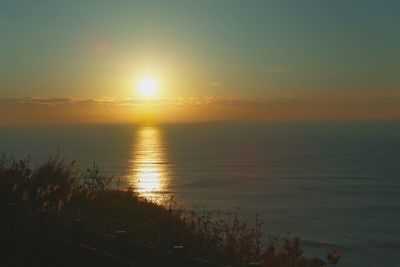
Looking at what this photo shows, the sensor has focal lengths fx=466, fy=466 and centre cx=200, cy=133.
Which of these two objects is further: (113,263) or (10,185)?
(10,185)

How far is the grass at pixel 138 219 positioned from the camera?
834 centimetres

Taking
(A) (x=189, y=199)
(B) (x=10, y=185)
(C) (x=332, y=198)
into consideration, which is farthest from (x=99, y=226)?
(C) (x=332, y=198)

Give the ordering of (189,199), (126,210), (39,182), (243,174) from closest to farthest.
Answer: (126,210), (39,182), (189,199), (243,174)

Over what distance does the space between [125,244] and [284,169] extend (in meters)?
122

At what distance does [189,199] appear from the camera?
69.4 metres

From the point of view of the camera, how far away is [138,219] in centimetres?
1030

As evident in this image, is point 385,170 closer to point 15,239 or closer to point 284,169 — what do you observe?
point 284,169

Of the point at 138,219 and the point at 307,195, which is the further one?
the point at 307,195

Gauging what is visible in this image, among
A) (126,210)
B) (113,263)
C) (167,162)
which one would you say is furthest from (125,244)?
(167,162)

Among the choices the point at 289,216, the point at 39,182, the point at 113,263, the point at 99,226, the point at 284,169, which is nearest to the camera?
the point at 113,263

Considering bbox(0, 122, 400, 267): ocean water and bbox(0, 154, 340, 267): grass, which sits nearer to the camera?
bbox(0, 154, 340, 267): grass

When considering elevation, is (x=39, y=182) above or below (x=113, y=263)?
above

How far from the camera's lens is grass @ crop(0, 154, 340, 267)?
834 centimetres

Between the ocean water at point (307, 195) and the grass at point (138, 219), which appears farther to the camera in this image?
the ocean water at point (307, 195)
